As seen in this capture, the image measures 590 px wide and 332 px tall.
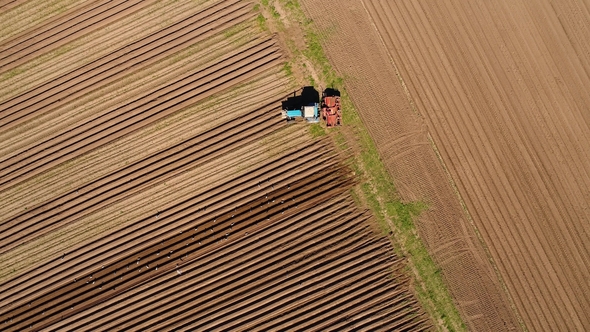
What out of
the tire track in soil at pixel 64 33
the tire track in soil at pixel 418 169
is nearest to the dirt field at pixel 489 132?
the tire track in soil at pixel 418 169

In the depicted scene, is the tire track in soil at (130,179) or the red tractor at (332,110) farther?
the tire track in soil at (130,179)

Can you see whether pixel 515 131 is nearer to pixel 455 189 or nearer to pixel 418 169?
pixel 455 189

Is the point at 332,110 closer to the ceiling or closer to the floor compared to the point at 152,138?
closer to the floor

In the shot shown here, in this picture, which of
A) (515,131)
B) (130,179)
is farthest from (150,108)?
(515,131)

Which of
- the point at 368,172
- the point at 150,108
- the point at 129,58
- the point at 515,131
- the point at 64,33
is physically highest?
the point at 64,33

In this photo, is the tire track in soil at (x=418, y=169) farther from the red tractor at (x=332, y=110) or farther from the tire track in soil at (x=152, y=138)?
the tire track in soil at (x=152, y=138)

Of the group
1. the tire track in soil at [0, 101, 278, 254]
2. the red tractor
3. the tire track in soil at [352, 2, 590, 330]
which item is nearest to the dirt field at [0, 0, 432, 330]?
the tire track in soil at [0, 101, 278, 254]

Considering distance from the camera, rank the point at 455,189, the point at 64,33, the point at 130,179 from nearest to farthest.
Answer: the point at 455,189 < the point at 130,179 < the point at 64,33
